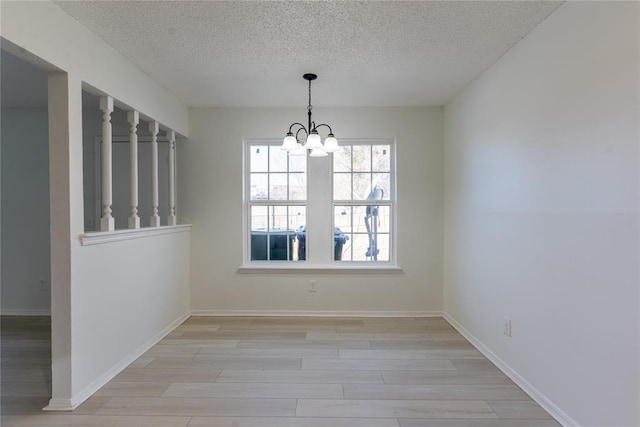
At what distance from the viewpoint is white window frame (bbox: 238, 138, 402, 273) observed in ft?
12.6

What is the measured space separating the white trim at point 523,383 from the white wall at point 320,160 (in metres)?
0.85

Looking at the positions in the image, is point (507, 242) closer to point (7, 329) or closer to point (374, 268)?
point (374, 268)

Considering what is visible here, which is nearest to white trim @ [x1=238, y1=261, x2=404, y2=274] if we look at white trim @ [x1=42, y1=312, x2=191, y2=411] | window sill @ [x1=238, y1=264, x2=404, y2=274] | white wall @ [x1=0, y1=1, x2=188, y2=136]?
window sill @ [x1=238, y1=264, x2=404, y2=274]

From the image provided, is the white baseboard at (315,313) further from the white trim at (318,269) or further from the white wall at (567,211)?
the white wall at (567,211)

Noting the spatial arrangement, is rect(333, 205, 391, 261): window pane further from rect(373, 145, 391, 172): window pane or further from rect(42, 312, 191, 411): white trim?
rect(42, 312, 191, 411): white trim

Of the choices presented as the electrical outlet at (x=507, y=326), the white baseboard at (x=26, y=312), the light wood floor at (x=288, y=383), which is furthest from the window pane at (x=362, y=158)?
the white baseboard at (x=26, y=312)

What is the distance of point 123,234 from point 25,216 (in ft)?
7.74

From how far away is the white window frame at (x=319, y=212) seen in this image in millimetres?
3855

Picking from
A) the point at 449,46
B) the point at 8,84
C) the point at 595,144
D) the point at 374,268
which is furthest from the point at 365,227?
the point at 8,84

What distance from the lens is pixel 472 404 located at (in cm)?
207

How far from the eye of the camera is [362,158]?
3916mm

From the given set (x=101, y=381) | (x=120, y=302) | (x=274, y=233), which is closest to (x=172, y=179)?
(x=274, y=233)

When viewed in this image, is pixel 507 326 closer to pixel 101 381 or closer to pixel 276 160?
pixel 276 160

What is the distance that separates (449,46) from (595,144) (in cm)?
121
